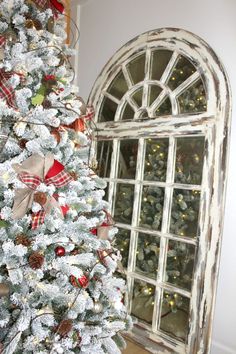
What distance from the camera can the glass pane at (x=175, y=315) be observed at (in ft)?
6.41

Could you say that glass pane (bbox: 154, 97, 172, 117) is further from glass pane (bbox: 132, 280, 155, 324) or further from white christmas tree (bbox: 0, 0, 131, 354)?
glass pane (bbox: 132, 280, 155, 324)

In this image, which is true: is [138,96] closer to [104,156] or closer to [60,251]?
[104,156]

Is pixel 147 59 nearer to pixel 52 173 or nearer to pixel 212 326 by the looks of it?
pixel 52 173

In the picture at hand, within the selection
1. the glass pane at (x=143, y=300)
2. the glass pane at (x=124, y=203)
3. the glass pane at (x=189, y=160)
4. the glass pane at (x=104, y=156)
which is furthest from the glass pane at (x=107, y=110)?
the glass pane at (x=143, y=300)

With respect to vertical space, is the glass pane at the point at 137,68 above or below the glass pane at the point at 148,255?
above

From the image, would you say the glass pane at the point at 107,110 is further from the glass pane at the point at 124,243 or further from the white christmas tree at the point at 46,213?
the white christmas tree at the point at 46,213

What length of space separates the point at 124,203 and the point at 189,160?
644 millimetres

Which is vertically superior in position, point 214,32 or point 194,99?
point 214,32

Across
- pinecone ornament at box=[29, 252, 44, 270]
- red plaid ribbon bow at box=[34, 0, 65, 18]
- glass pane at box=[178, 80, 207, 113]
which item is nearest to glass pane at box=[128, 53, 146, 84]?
glass pane at box=[178, 80, 207, 113]

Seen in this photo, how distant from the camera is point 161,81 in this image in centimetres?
212

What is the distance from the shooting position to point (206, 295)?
6.01ft

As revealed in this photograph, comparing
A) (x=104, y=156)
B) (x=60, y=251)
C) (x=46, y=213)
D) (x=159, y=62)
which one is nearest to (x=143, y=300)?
(x=104, y=156)

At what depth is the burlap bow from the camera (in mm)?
1008

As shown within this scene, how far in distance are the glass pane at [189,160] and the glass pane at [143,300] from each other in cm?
81
